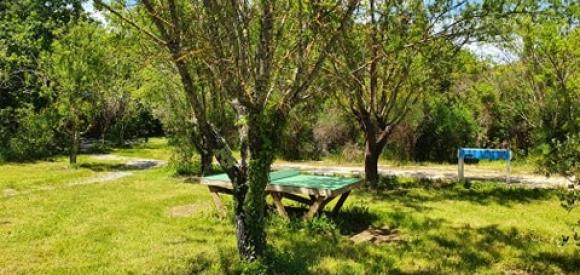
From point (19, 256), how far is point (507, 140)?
17635mm

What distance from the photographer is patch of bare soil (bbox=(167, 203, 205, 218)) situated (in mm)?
8953

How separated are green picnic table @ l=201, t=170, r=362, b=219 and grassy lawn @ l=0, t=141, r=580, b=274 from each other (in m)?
0.26

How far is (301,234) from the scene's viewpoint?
7273 millimetres

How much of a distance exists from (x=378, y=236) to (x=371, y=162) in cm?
468

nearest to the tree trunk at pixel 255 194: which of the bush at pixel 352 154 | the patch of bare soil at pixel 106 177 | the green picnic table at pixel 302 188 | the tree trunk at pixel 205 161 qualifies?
the green picnic table at pixel 302 188

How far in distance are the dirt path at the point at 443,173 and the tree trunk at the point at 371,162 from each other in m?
2.34

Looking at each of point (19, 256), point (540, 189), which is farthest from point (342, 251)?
point (540, 189)

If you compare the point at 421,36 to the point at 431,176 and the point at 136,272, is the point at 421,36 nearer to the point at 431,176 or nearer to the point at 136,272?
the point at 431,176

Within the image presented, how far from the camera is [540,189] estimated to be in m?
11.1

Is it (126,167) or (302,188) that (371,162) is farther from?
(126,167)

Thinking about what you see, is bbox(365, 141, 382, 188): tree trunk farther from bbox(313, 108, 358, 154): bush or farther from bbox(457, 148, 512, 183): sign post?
bbox(313, 108, 358, 154): bush

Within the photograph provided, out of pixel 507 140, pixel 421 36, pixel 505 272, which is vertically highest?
pixel 421 36

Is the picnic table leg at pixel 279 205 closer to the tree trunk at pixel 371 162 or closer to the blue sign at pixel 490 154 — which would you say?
the tree trunk at pixel 371 162

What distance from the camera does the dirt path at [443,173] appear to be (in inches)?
503
